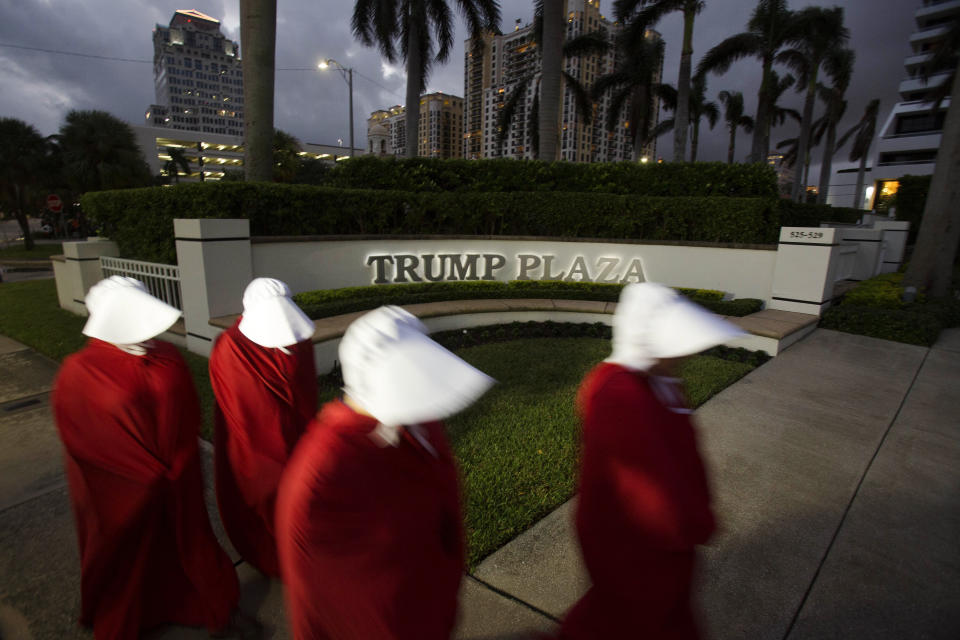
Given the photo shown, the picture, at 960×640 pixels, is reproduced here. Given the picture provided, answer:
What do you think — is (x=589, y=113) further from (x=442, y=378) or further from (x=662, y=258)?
(x=442, y=378)

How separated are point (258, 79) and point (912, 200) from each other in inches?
1125

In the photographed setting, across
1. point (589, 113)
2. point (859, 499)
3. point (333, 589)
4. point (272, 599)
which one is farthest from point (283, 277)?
point (589, 113)

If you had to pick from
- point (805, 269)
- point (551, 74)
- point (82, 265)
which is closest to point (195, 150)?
point (551, 74)

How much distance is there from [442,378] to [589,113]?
1012 inches

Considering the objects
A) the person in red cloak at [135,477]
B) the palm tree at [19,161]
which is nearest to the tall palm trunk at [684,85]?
the person in red cloak at [135,477]

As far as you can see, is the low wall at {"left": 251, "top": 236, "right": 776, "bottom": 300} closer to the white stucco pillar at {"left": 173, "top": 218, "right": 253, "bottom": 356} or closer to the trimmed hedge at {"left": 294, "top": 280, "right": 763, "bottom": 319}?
the trimmed hedge at {"left": 294, "top": 280, "right": 763, "bottom": 319}

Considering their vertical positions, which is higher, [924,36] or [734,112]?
[924,36]

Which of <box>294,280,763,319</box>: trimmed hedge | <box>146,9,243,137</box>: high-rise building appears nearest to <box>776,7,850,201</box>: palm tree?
<box>294,280,763,319</box>: trimmed hedge

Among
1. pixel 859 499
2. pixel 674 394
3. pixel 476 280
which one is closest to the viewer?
pixel 674 394

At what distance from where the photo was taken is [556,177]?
11094 mm

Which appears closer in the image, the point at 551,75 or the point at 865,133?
the point at 551,75

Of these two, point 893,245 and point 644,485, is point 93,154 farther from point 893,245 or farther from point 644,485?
point 893,245

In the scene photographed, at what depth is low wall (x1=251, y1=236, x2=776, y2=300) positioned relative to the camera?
8.37 m

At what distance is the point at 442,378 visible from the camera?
136 cm
